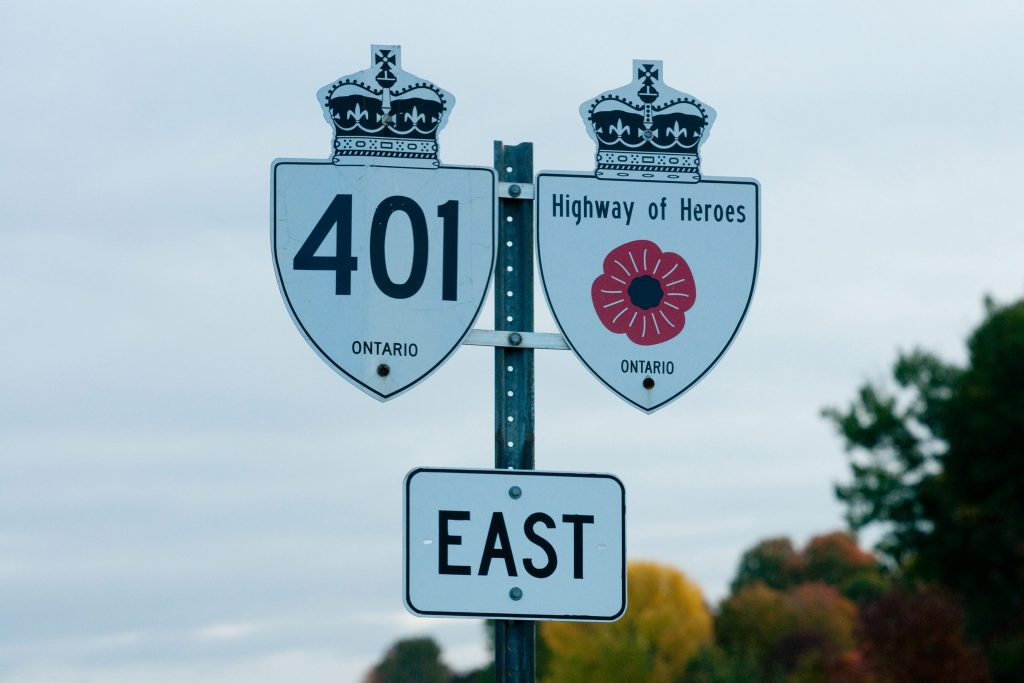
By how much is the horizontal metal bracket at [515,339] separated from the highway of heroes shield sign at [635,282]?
0.14 ft

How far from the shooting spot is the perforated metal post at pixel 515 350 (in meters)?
5.06

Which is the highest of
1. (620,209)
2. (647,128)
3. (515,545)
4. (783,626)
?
(647,128)

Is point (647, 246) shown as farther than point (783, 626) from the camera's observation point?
No

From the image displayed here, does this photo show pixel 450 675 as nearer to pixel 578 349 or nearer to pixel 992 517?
pixel 992 517

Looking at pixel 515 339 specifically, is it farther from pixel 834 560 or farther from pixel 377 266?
pixel 834 560

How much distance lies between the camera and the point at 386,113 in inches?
205

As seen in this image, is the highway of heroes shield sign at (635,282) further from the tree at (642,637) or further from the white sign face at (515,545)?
the tree at (642,637)

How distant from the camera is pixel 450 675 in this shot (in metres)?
98.0

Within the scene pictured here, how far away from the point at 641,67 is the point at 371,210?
1.06 metres

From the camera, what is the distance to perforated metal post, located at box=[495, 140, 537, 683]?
506cm

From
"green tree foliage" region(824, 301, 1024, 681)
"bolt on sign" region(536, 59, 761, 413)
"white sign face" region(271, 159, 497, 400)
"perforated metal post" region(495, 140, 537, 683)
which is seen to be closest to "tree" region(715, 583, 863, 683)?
"green tree foliage" region(824, 301, 1024, 681)

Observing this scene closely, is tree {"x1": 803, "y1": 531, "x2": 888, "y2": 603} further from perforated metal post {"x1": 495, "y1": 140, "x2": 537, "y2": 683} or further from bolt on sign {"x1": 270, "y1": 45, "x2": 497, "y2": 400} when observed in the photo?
bolt on sign {"x1": 270, "y1": 45, "x2": 497, "y2": 400}

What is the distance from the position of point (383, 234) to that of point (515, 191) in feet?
1.58

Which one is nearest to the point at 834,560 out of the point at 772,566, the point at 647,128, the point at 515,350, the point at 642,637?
the point at 772,566
